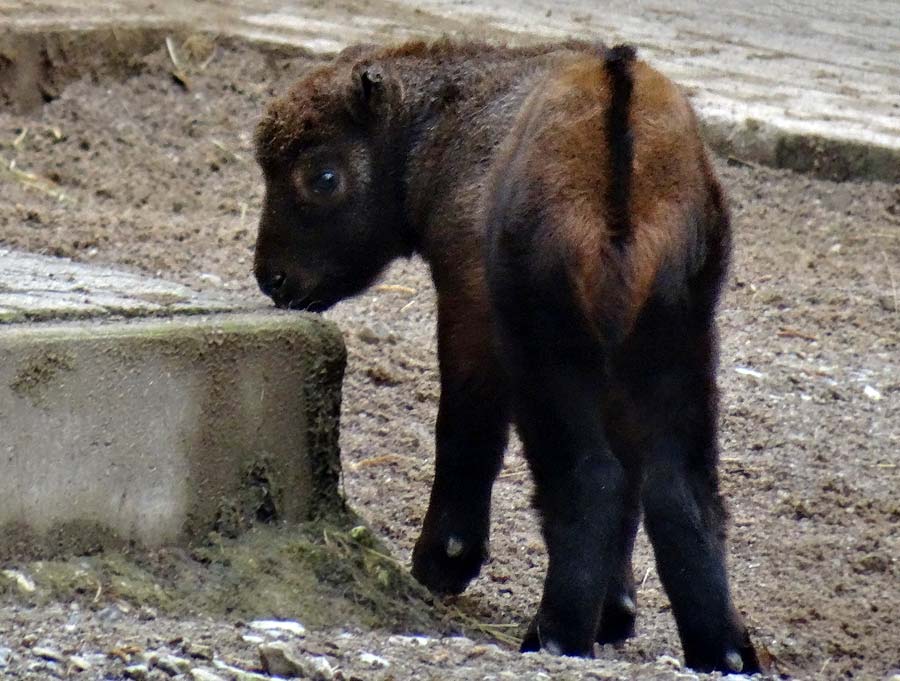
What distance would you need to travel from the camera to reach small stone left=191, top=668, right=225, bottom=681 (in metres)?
3.28

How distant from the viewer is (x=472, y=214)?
478 cm

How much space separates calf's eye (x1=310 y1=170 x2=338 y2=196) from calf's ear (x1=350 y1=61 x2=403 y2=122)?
0.69 ft

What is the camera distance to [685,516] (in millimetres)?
4355

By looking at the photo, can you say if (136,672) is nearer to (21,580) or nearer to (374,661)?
(374,661)

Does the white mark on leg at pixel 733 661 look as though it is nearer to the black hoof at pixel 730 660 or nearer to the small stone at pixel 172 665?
the black hoof at pixel 730 660

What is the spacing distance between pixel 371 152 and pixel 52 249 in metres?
2.49

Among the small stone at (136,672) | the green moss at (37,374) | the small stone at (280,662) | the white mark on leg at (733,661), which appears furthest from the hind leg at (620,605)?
the small stone at (136,672)

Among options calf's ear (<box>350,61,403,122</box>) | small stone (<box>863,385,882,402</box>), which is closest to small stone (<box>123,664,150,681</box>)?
calf's ear (<box>350,61,403,122</box>)

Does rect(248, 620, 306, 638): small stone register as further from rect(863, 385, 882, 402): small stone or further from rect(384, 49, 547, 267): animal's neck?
rect(863, 385, 882, 402): small stone

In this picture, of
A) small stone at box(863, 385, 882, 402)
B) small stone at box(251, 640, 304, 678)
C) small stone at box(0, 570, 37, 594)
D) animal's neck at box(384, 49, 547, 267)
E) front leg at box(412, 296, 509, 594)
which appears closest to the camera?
small stone at box(251, 640, 304, 678)

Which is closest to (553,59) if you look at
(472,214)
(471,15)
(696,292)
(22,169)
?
(472,214)

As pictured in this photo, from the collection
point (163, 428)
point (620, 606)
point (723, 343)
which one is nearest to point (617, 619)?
point (620, 606)

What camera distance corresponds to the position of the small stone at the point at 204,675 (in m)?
3.28

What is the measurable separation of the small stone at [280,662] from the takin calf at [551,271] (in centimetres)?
93
